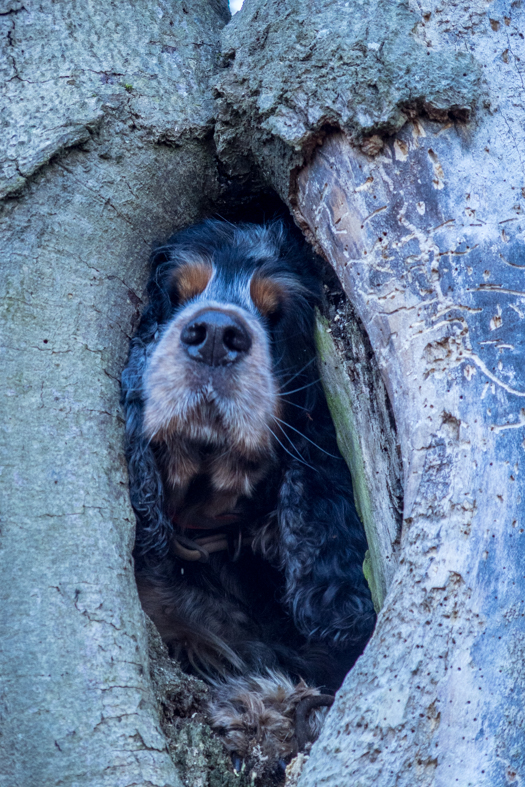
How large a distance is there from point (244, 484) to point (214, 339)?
28.5 inches

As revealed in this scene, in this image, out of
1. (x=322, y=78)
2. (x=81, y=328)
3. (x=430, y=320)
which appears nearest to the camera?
(x=430, y=320)

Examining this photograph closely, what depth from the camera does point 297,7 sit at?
2836 mm

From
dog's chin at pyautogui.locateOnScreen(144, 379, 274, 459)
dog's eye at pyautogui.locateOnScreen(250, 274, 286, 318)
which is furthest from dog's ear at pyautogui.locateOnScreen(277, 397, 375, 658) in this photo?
dog's eye at pyautogui.locateOnScreen(250, 274, 286, 318)

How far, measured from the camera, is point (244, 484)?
3283 mm

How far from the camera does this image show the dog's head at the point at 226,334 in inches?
115

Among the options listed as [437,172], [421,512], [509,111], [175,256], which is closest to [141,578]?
[175,256]

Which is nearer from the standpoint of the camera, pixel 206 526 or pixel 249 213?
pixel 206 526

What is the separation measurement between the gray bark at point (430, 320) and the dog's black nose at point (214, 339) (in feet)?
1.53

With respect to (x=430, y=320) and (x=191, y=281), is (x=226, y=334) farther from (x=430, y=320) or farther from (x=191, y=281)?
(x=430, y=320)

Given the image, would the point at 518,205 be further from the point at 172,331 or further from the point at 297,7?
the point at 172,331

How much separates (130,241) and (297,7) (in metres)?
1.09

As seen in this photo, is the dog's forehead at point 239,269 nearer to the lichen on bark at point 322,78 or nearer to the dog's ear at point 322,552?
the lichen on bark at point 322,78

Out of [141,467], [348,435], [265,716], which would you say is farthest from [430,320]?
[265,716]

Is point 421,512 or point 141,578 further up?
point 421,512
